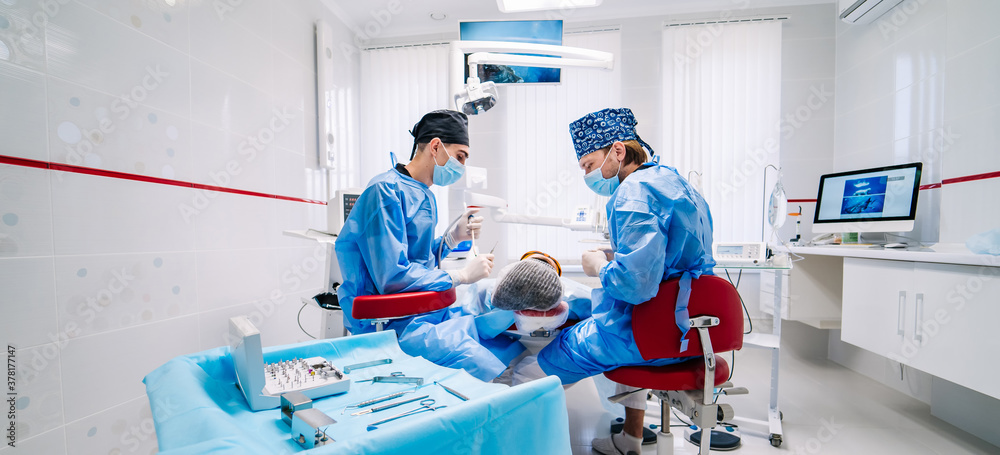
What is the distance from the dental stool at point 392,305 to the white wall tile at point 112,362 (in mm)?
1269

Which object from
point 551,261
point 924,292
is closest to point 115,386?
point 551,261

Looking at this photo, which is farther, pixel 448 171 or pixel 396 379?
pixel 448 171

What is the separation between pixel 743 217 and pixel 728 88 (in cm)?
111

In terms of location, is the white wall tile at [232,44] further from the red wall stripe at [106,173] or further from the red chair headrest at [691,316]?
the red chair headrest at [691,316]

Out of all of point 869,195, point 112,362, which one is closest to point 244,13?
point 112,362

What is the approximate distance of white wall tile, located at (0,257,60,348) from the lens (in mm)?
1489

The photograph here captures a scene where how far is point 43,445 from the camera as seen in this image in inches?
62.6

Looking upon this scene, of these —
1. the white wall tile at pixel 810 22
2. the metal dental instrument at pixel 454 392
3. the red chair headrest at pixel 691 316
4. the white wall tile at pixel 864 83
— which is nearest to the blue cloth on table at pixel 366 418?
the metal dental instrument at pixel 454 392

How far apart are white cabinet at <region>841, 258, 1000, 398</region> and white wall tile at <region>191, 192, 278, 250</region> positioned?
3.67m

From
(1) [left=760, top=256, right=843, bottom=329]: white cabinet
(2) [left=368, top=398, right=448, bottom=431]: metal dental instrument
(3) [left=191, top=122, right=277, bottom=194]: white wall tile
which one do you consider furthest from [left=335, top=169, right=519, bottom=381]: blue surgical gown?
(1) [left=760, top=256, right=843, bottom=329]: white cabinet

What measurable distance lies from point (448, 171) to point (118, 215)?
4.77ft

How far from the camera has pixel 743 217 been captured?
365 cm

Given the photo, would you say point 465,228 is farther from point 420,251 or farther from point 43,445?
point 43,445

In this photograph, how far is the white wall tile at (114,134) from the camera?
167 centimetres
